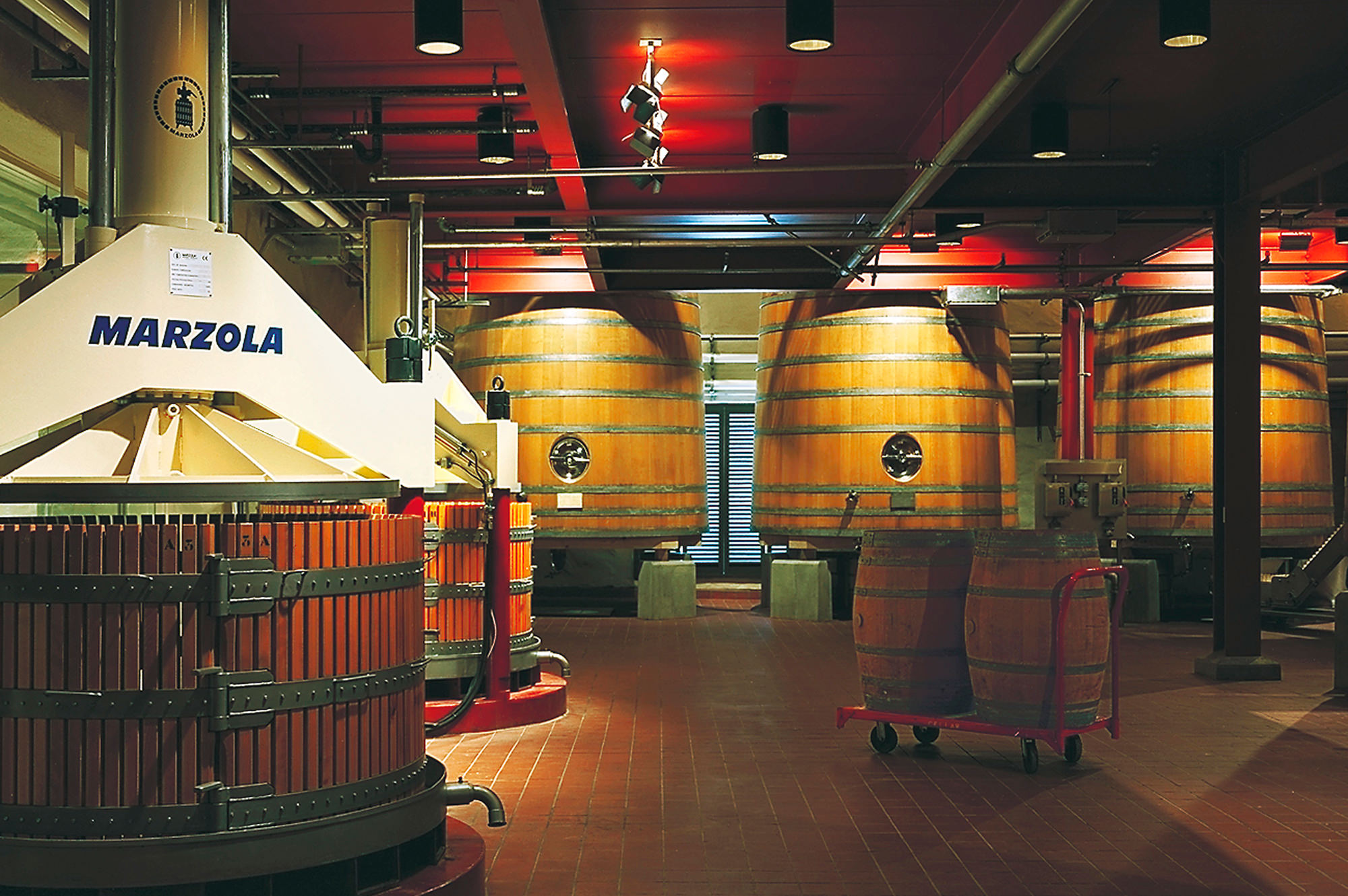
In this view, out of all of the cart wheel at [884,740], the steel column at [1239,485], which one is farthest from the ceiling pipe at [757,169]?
the cart wheel at [884,740]

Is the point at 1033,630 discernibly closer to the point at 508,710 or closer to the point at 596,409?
the point at 508,710

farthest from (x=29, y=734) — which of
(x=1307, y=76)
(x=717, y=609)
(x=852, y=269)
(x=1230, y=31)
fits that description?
(x=717, y=609)

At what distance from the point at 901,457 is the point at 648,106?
6.40 m

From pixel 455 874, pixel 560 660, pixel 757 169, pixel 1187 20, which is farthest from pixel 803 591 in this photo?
pixel 455 874

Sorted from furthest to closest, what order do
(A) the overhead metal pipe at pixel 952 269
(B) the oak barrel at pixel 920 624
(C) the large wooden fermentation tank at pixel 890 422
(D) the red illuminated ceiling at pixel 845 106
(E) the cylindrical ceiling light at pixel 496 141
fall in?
(C) the large wooden fermentation tank at pixel 890 422, (A) the overhead metal pipe at pixel 952 269, (E) the cylindrical ceiling light at pixel 496 141, (D) the red illuminated ceiling at pixel 845 106, (B) the oak barrel at pixel 920 624

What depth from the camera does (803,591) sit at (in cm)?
1298

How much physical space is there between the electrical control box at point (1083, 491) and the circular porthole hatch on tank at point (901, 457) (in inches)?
46.6

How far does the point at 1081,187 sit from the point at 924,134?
4.62ft

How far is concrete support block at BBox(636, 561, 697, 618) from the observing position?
43.1ft

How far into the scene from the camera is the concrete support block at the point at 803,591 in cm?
1291

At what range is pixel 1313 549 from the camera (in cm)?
1348

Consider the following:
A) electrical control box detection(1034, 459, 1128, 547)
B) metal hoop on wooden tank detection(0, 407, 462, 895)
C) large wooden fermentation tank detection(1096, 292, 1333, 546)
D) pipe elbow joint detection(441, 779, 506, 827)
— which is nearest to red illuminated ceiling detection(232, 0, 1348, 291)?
large wooden fermentation tank detection(1096, 292, 1333, 546)

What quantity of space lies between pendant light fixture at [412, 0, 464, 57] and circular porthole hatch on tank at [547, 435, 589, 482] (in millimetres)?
6844

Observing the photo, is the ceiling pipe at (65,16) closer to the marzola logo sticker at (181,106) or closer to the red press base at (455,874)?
the marzola logo sticker at (181,106)
